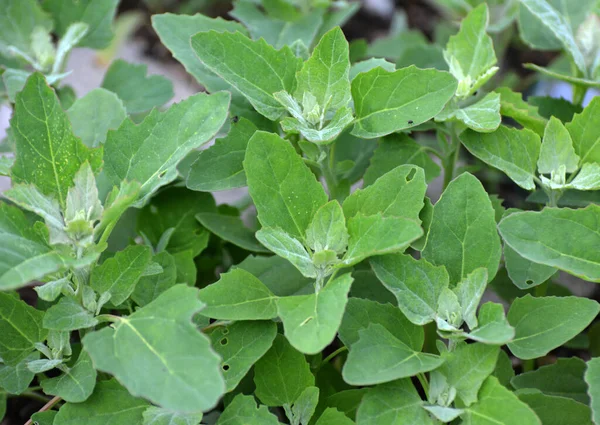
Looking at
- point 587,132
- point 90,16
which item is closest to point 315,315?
point 587,132

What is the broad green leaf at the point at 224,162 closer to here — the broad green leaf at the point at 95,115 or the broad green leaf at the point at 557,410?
the broad green leaf at the point at 95,115

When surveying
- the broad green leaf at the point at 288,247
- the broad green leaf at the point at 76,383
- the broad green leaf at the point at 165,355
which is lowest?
the broad green leaf at the point at 76,383

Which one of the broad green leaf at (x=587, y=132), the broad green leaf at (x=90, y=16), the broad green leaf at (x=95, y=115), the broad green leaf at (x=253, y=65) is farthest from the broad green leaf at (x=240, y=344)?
the broad green leaf at (x=90, y=16)

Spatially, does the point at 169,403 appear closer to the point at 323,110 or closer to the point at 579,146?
the point at 323,110

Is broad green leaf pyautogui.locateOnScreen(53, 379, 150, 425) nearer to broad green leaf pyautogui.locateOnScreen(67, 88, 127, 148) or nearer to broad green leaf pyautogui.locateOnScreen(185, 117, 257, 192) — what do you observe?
broad green leaf pyautogui.locateOnScreen(185, 117, 257, 192)

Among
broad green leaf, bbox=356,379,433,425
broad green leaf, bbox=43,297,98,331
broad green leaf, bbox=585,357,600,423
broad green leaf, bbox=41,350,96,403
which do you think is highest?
broad green leaf, bbox=585,357,600,423

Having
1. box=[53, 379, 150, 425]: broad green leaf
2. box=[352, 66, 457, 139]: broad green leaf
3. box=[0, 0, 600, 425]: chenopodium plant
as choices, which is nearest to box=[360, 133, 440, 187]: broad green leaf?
box=[0, 0, 600, 425]: chenopodium plant
